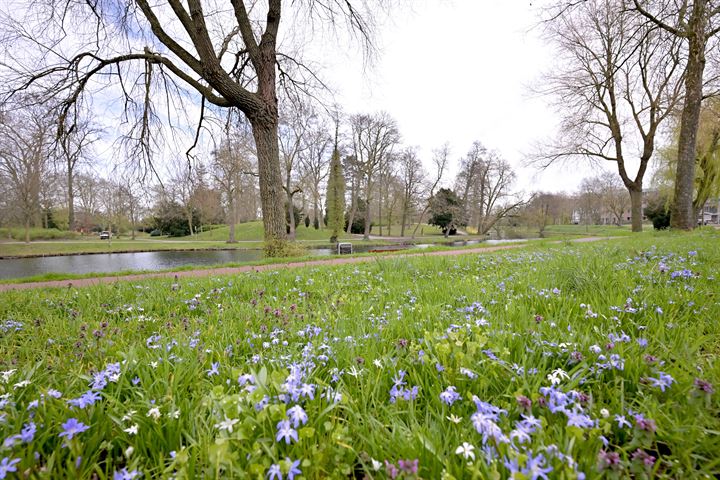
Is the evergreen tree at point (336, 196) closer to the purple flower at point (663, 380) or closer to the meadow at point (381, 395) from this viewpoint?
the meadow at point (381, 395)

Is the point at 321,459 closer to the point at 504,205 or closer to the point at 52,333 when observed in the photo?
the point at 52,333

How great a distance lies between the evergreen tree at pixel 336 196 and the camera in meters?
32.1

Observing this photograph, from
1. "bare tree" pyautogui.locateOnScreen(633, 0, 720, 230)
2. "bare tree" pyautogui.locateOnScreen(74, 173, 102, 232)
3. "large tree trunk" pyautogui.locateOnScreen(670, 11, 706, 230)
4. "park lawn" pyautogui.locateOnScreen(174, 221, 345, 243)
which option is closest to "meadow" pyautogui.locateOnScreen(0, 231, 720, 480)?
"bare tree" pyautogui.locateOnScreen(633, 0, 720, 230)

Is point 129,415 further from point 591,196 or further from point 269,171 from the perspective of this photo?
point 591,196

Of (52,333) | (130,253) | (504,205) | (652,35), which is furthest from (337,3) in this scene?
(504,205)

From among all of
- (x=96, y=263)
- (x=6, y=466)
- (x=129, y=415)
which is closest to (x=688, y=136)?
(x=129, y=415)

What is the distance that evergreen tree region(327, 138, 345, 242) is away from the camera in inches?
1264

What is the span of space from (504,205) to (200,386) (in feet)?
161

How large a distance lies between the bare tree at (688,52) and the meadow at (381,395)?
30.5ft

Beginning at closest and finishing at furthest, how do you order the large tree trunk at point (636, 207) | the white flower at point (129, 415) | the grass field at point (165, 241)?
1. the white flower at point (129, 415)
2. the large tree trunk at point (636, 207)
3. the grass field at point (165, 241)

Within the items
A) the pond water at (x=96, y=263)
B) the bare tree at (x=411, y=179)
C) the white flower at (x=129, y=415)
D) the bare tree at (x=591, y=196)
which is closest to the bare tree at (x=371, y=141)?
the bare tree at (x=411, y=179)

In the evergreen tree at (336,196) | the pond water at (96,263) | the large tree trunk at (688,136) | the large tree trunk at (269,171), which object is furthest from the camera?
the evergreen tree at (336,196)

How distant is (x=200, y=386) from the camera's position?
137 centimetres

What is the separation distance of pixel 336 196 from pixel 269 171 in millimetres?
21906
